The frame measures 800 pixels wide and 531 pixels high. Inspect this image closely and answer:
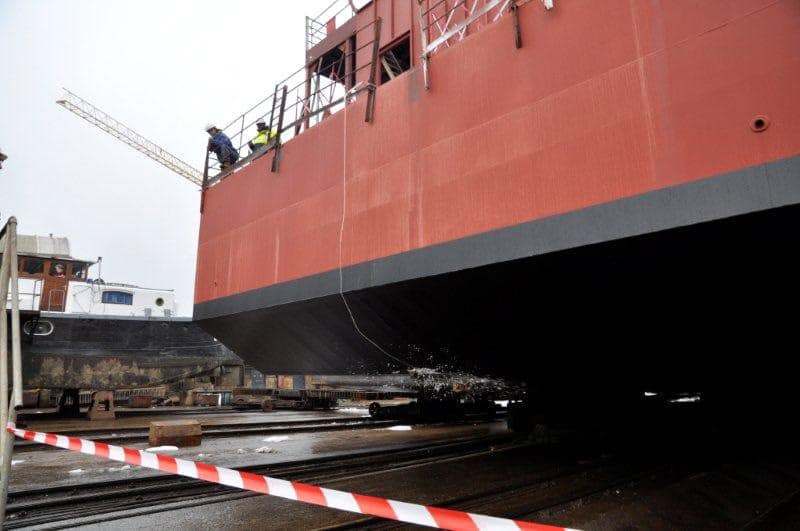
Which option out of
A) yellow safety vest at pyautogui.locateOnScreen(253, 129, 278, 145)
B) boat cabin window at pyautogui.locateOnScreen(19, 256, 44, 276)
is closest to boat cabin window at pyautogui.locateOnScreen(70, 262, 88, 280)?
boat cabin window at pyautogui.locateOnScreen(19, 256, 44, 276)

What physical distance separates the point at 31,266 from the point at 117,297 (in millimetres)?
3123

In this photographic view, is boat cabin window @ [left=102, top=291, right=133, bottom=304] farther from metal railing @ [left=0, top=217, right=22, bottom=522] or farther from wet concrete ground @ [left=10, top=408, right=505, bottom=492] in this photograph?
metal railing @ [left=0, top=217, right=22, bottom=522]

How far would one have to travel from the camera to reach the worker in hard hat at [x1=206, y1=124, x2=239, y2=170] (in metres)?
8.41

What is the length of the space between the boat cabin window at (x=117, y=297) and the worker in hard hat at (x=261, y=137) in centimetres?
1540

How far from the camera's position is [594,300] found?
4.56m

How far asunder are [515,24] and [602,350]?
3.67m

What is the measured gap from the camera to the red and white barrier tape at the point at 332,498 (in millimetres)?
2016

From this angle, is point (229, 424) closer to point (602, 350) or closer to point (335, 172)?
point (335, 172)

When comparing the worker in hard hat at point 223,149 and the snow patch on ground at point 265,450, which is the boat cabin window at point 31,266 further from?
the snow patch on ground at point 265,450

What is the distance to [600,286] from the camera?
4.29m

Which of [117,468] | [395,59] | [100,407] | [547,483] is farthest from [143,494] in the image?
[100,407]

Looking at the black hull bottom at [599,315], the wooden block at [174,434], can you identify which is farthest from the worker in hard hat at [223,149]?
the wooden block at [174,434]

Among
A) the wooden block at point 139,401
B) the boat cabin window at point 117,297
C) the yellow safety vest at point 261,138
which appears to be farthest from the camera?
the boat cabin window at point 117,297

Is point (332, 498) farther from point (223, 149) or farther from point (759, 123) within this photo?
point (223, 149)
